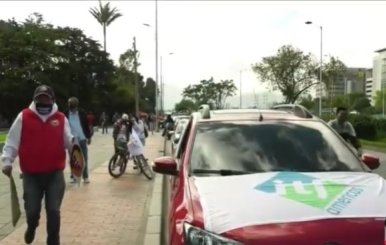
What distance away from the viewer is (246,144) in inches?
212

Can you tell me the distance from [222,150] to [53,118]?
206 centimetres

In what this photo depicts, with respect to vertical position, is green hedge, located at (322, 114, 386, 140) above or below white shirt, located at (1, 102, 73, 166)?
below

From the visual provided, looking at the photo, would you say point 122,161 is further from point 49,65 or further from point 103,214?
point 49,65

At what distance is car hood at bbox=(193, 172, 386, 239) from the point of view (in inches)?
150

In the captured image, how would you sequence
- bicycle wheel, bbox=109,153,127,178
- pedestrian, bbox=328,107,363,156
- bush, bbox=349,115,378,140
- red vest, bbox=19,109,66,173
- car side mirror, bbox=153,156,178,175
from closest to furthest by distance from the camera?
car side mirror, bbox=153,156,178,175
red vest, bbox=19,109,66,173
pedestrian, bbox=328,107,363,156
bicycle wheel, bbox=109,153,127,178
bush, bbox=349,115,378,140

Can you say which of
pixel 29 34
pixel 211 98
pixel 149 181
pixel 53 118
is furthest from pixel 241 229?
pixel 211 98

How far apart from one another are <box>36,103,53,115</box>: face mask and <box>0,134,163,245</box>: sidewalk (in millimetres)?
1846

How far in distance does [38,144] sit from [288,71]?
63.9m

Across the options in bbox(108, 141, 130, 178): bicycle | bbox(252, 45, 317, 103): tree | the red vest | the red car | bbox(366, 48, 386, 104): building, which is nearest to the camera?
the red car

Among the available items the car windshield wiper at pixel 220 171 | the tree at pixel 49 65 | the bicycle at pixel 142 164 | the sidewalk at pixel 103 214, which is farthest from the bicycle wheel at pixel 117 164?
the tree at pixel 49 65

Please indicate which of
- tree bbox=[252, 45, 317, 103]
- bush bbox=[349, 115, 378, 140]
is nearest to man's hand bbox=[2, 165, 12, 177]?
bush bbox=[349, 115, 378, 140]

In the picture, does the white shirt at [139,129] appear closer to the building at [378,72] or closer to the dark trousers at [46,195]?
the dark trousers at [46,195]

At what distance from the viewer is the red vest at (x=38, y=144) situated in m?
6.40

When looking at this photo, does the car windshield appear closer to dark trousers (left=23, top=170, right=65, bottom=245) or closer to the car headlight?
the car headlight
